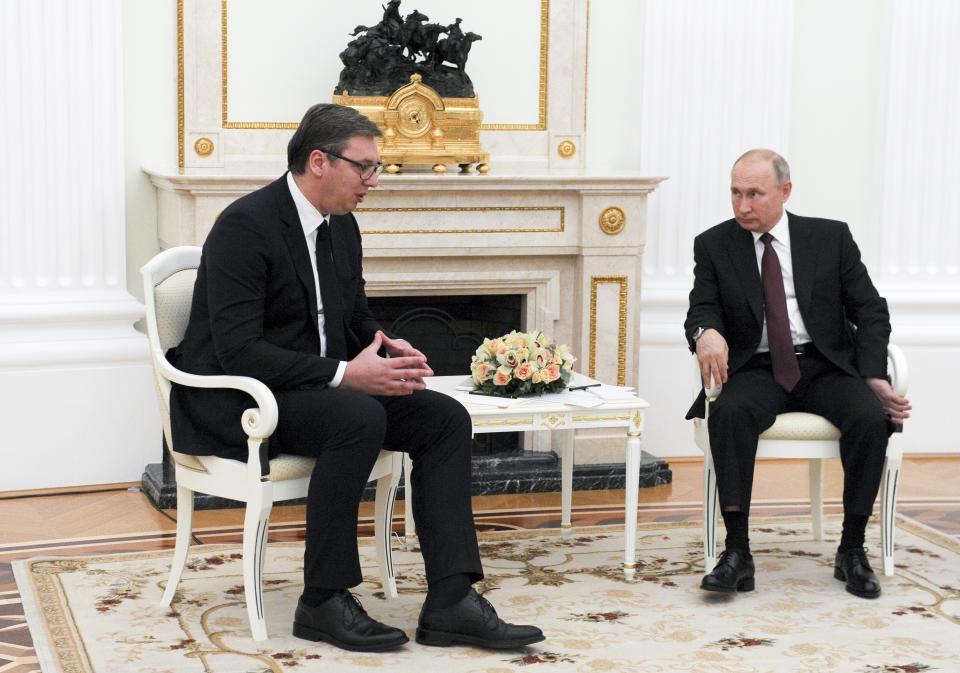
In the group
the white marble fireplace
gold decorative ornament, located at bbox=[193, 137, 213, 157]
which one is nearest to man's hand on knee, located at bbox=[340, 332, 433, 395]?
the white marble fireplace

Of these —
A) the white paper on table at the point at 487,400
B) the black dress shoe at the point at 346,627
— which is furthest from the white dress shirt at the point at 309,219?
the black dress shoe at the point at 346,627

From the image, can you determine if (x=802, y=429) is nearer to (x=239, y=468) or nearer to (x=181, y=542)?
(x=239, y=468)

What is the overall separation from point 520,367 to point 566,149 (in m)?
1.88

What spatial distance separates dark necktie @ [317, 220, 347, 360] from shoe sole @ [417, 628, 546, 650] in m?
0.80

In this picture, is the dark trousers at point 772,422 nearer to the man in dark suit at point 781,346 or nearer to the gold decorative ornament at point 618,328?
the man in dark suit at point 781,346

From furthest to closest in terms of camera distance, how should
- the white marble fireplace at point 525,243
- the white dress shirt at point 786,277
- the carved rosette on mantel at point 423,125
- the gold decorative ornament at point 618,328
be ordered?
the gold decorative ornament at point 618,328 < the carved rosette on mantel at point 423,125 < the white marble fireplace at point 525,243 < the white dress shirt at point 786,277

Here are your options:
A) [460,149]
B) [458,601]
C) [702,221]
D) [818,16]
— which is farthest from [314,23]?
[458,601]

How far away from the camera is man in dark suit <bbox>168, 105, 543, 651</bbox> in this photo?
3693mm

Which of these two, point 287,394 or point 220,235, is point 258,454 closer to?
point 287,394

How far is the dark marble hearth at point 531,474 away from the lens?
554cm

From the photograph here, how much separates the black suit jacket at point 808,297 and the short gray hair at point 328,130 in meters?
1.31

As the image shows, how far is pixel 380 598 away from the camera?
418 cm

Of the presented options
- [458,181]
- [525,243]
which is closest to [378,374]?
[458,181]

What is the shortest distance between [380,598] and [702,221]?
8.84 ft
